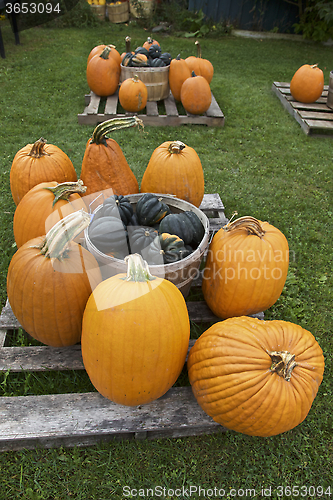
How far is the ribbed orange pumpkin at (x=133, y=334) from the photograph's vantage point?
62.5 inches

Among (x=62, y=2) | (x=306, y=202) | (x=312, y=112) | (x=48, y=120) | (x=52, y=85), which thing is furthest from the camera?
(x=62, y=2)

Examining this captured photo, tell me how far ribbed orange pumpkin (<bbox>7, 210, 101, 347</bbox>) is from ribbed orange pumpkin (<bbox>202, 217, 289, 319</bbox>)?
825 mm

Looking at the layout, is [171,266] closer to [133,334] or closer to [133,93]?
[133,334]

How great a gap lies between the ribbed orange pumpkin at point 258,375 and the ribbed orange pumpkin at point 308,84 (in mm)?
5418

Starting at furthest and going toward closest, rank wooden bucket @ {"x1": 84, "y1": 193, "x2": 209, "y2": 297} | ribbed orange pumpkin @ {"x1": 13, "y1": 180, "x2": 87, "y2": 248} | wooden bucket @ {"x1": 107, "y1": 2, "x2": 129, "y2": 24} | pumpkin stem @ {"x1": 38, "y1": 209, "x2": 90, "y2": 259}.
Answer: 1. wooden bucket @ {"x1": 107, "y1": 2, "x2": 129, "y2": 24}
2. ribbed orange pumpkin @ {"x1": 13, "y1": 180, "x2": 87, "y2": 248}
3. wooden bucket @ {"x1": 84, "y1": 193, "x2": 209, "y2": 297}
4. pumpkin stem @ {"x1": 38, "y1": 209, "x2": 90, "y2": 259}

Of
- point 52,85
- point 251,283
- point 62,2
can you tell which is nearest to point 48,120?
point 52,85

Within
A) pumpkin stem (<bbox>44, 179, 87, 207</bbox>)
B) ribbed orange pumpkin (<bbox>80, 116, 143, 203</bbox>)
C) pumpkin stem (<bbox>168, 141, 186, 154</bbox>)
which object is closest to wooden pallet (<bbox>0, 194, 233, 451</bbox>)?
pumpkin stem (<bbox>44, 179, 87, 207</bbox>)

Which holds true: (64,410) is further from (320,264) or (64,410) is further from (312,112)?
(312,112)

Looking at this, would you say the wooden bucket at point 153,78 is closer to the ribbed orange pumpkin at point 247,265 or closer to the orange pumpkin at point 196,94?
the orange pumpkin at point 196,94

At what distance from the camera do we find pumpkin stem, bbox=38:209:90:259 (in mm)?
1785

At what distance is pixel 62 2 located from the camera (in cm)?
953

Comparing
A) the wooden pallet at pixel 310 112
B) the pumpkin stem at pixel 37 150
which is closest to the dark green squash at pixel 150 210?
the pumpkin stem at pixel 37 150

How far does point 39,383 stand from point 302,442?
166 centimetres

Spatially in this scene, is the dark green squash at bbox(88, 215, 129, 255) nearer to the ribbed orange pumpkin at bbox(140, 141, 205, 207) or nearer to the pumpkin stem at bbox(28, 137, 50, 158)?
the ribbed orange pumpkin at bbox(140, 141, 205, 207)
